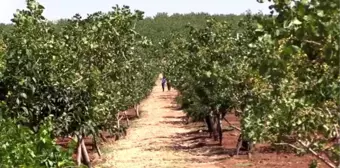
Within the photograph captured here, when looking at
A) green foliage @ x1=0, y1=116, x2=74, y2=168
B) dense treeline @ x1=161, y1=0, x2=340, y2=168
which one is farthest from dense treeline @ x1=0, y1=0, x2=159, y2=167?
dense treeline @ x1=161, y1=0, x2=340, y2=168

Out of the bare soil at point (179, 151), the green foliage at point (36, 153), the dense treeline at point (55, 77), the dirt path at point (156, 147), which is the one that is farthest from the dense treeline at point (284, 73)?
the dense treeline at point (55, 77)

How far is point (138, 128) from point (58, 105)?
66.6 ft

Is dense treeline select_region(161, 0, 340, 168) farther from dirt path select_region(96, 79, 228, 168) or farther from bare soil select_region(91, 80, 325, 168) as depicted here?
dirt path select_region(96, 79, 228, 168)

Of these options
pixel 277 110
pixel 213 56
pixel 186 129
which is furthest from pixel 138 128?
pixel 277 110

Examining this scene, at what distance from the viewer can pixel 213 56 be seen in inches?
855

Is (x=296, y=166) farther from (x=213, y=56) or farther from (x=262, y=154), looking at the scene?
(x=213, y=56)

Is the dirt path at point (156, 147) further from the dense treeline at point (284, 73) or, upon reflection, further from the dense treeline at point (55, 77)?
the dense treeline at point (55, 77)

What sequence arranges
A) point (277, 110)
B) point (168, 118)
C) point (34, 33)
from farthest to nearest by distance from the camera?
point (168, 118)
point (34, 33)
point (277, 110)

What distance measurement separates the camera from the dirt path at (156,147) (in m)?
21.0

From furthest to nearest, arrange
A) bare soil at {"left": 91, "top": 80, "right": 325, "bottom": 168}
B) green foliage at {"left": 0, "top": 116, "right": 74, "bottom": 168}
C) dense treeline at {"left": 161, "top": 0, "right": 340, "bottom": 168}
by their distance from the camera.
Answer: bare soil at {"left": 91, "top": 80, "right": 325, "bottom": 168} → green foliage at {"left": 0, "top": 116, "right": 74, "bottom": 168} → dense treeline at {"left": 161, "top": 0, "right": 340, "bottom": 168}

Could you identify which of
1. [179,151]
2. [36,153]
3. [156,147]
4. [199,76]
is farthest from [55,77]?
[156,147]

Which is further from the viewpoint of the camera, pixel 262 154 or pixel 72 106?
pixel 262 154

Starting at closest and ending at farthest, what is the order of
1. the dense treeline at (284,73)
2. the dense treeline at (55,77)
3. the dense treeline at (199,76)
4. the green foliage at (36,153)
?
the dense treeline at (284,73) < the dense treeline at (199,76) < the green foliage at (36,153) < the dense treeline at (55,77)

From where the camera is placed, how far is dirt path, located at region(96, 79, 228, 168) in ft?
69.0
